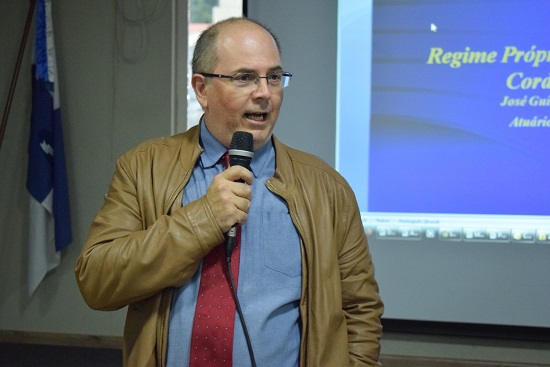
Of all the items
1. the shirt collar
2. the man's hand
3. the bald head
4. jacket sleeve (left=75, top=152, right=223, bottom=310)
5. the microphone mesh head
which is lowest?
jacket sleeve (left=75, top=152, right=223, bottom=310)

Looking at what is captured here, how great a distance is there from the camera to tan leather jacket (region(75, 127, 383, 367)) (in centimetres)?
138

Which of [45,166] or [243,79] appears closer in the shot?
[243,79]

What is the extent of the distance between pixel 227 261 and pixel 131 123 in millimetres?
2524

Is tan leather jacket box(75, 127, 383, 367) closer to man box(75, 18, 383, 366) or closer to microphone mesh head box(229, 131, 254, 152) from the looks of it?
man box(75, 18, 383, 366)

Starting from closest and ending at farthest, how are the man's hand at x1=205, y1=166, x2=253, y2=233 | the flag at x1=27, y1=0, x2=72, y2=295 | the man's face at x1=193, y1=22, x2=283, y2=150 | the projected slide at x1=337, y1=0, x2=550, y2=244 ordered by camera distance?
the man's hand at x1=205, y1=166, x2=253, y2=233 < the man's face at x1=193, y1=22, x2=283, y2=150 < the projected slide at x1=337, y1=0, x2=550, y2=244 < the flag at x1=27, y1=0, x2=72, y2=295

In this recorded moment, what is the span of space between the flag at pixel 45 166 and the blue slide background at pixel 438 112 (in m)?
1.61

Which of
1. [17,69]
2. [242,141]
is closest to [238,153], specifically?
[242,141]

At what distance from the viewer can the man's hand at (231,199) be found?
54.0 inches

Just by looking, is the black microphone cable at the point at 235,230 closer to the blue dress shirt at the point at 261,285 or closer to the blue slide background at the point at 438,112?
the blue dress shirt at the point at 261,285

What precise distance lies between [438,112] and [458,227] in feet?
1.80

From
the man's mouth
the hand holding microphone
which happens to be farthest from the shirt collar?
the hand holding microphone

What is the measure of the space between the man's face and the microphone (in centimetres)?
6

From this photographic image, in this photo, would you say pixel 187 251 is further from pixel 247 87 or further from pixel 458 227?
pixel 458 227

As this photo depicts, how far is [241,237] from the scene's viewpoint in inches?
60.4
